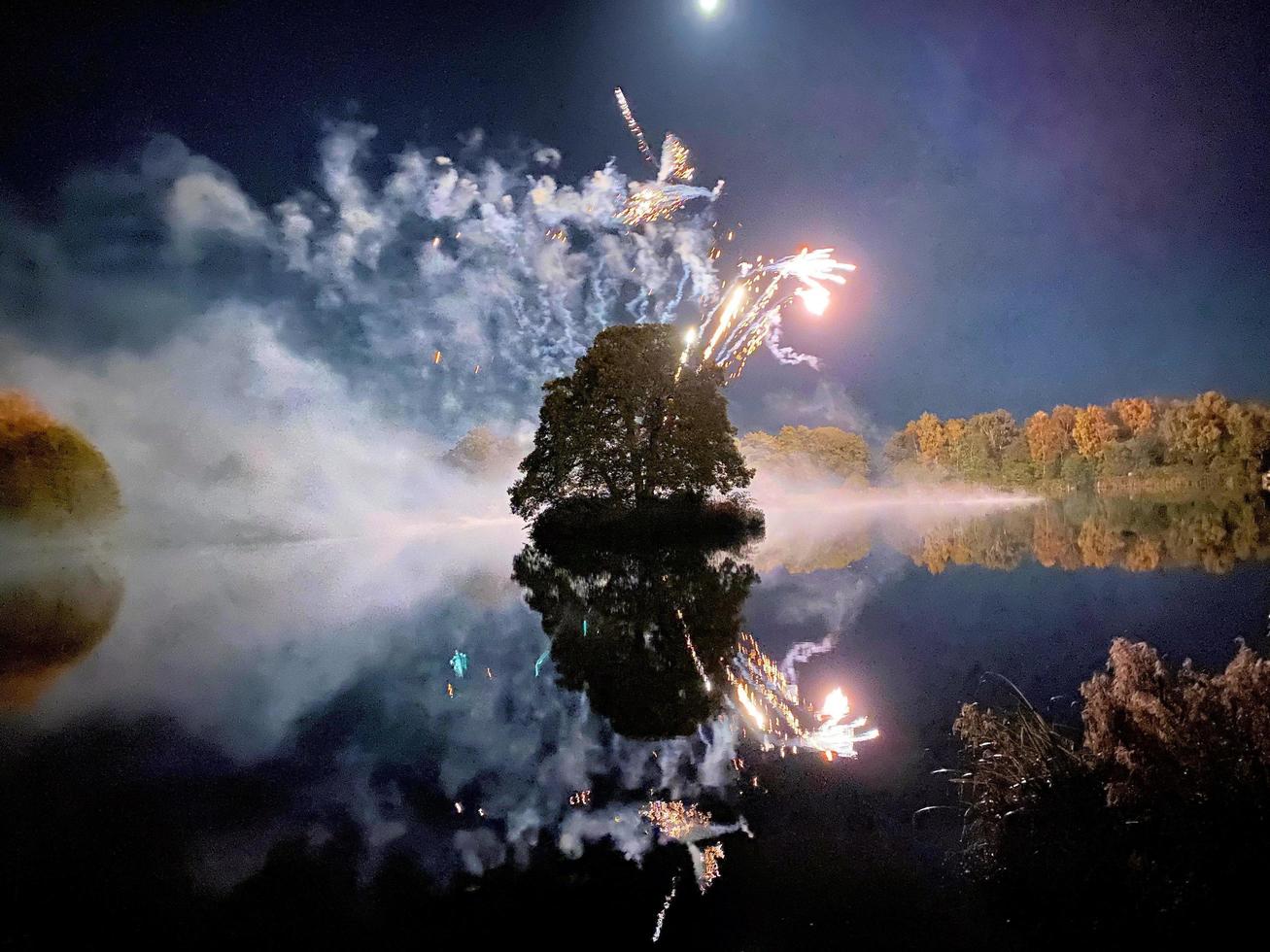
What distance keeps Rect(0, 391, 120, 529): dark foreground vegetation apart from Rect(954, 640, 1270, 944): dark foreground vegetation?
110 ft

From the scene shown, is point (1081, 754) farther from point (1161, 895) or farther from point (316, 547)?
point (316, 547)

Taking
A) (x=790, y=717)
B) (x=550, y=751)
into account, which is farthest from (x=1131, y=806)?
(x=550, y=751)

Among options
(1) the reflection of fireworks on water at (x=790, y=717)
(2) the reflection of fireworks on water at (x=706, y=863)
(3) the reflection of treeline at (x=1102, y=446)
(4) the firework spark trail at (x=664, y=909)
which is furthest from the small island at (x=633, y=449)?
(3) the reflection of treeline at (x=1102, y=446)

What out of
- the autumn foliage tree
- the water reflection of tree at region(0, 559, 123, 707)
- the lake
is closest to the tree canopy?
the lake

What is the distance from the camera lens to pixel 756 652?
250 inches

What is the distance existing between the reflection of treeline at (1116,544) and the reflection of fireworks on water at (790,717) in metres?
7.17

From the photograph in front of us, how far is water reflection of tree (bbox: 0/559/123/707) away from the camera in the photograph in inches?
261

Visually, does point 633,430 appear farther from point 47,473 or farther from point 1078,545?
point 47,473

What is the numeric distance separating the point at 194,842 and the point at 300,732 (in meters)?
1.67

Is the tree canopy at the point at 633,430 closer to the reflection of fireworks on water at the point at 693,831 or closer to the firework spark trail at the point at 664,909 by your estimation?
the reflection of fireworks on water at the point at 693,831

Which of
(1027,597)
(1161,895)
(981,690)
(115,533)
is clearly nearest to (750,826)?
(1161,895)

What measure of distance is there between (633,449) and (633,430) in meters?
0.71

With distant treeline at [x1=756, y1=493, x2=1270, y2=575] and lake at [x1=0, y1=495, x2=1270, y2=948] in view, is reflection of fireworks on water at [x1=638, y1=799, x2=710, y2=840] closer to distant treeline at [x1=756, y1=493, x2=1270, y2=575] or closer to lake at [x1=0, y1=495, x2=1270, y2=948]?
lake at [x1=0, y1=495, x2=1270, y2=948]

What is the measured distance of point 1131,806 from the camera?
8.61 ft
